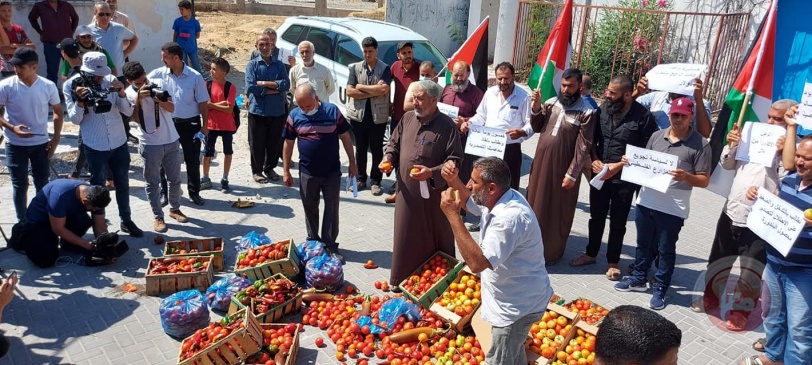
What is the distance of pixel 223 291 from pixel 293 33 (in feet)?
24.9

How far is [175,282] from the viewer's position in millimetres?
6035

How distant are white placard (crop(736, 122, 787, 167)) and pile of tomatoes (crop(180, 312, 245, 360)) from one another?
4575 millimetres

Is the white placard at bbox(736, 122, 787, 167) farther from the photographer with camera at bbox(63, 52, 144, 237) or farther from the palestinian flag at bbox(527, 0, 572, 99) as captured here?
the photographer with camera at bbox(63, 52, 144, 237)

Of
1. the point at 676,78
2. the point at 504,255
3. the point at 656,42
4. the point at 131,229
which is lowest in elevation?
the point at 131,229

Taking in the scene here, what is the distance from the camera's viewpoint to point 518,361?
4.21 m

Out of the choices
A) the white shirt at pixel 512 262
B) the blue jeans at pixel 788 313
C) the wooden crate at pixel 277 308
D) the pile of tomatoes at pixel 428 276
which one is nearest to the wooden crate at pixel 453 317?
the pile of tomatoes at pixel 428 276

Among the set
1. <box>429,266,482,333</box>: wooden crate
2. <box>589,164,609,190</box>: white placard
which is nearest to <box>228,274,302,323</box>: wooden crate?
<box>429,266,482,333</box>: wooden crate

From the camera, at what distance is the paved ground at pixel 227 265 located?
5254 mm

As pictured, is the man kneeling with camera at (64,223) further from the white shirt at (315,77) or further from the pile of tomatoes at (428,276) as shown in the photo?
the white shirt at (315,77)

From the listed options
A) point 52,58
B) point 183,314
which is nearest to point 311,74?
point 183,314

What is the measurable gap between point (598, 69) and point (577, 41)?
1.07 metres

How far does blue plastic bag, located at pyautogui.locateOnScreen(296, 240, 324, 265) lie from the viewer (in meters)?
6.41

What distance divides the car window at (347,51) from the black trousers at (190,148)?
11.9 ft

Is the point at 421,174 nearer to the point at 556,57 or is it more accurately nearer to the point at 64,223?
the point at 556,57
